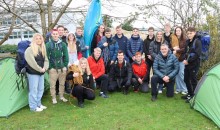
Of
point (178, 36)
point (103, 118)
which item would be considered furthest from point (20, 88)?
point (178, 36)

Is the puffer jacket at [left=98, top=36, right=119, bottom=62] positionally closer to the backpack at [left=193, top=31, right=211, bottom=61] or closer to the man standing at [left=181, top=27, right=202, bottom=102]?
the man standing at [left=181, top=27, right=202, bottom=102]

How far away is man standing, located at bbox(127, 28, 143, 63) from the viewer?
7523 millimetres

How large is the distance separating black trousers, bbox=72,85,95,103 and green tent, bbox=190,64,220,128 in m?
2.25

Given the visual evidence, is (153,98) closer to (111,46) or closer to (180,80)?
(180,80)

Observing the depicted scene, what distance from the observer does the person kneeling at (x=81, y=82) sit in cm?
629

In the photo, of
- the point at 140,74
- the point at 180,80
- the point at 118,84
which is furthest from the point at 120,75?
the point at 180,80

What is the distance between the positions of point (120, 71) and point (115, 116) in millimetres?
1841

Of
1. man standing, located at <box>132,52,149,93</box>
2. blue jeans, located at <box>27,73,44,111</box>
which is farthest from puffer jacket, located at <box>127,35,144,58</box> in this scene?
blue jeans, located at <box>27,73,44,111</box>

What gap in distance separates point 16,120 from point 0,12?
220 inches

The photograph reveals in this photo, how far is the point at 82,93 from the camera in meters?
6.30

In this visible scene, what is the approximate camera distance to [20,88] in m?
6.36

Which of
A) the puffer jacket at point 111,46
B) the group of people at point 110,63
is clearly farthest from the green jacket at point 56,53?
the puffer jacket at point 111,46

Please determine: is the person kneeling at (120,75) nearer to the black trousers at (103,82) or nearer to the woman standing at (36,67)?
the black trousers at (103,82)

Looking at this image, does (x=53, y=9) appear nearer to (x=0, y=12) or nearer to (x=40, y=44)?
(x=0, y=12)
